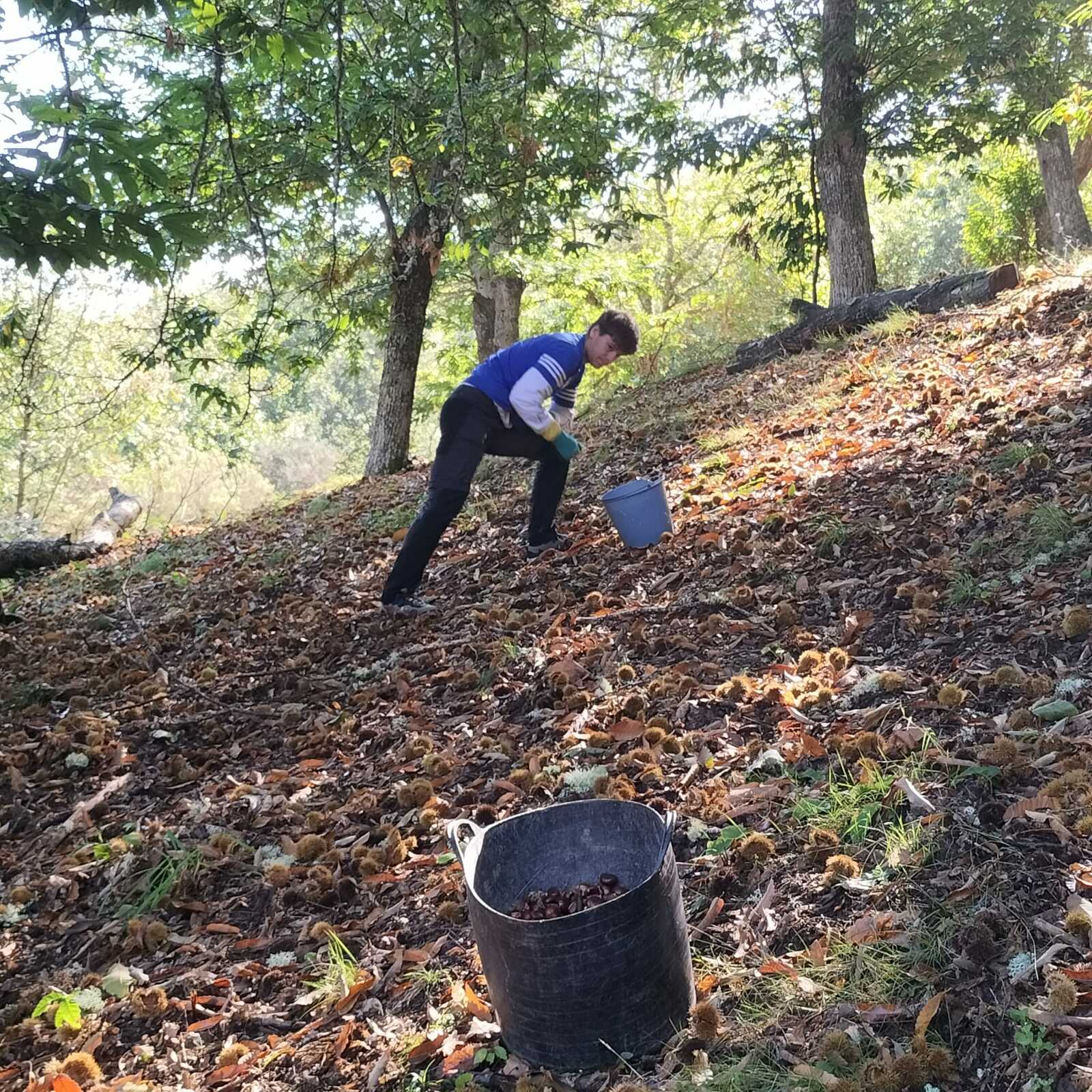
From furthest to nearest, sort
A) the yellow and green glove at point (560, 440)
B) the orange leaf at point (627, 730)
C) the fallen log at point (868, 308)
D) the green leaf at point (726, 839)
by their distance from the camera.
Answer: the fallen log at point (868, 308), the yellow and green glove at point (560, 440), the orange leaf at point (627, 730), the green leaf at point (726, 839)

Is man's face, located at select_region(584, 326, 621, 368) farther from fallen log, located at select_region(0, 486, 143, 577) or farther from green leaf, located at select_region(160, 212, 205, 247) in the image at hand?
fallen log, located at select_region(0, 486, 143, 577)

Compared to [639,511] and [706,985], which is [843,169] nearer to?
[639,511]

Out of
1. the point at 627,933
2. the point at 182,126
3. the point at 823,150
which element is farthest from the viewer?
the point at 823,150

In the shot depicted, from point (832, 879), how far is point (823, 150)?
9889 millimetres

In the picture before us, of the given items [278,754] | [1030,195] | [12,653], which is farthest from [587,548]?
[1030,195]

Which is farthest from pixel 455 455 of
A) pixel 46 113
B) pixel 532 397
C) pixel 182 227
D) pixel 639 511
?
pixel 46 113

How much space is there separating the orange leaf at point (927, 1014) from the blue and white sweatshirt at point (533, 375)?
12.6 ft

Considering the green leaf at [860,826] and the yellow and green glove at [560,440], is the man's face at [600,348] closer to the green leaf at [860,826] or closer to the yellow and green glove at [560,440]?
the yellow and green glove at [560,440]

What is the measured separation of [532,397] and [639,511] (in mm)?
935

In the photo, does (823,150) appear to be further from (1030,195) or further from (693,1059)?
(693,1059)

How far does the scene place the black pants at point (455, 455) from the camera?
529 centimetres

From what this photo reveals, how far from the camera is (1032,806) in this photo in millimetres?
2262

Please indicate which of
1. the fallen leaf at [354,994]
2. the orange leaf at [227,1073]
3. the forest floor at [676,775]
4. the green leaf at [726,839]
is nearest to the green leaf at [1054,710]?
the forest floor at [676,775]

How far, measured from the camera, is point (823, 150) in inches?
403
